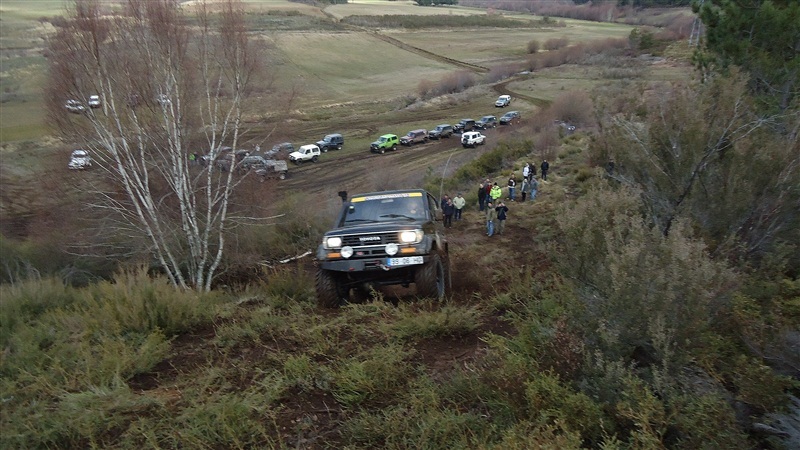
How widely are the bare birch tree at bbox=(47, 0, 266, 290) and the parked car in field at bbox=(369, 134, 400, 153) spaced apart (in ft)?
85.0

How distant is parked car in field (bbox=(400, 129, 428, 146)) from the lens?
41.7 metres

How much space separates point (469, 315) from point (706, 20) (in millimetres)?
9440

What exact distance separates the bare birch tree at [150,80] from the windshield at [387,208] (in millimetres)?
4374

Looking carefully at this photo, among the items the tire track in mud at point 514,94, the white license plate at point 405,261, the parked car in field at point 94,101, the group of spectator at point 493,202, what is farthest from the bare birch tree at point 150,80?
the tire track in mud at point 514,94

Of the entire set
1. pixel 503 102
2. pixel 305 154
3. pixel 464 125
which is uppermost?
pixel 503 102

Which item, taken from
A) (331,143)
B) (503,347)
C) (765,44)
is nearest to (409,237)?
(503,347)

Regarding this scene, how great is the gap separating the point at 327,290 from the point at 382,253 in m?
1.08

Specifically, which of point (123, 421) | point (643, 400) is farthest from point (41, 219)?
point (643, 400)

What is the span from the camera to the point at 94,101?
11133 millimetres

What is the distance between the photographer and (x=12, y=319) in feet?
21.3

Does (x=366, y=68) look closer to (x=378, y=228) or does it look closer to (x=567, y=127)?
(x=567, y=127)

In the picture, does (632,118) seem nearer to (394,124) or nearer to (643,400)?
(643,400)

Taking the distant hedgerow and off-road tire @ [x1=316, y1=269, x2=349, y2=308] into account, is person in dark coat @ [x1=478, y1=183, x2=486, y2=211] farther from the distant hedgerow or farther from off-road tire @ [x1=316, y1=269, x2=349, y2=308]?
the distant hedgerow

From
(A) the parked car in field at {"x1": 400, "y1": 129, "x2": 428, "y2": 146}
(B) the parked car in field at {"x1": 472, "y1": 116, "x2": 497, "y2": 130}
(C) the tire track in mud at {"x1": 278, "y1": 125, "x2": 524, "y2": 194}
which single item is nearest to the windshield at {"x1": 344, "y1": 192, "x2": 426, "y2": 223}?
(C) the tire track in mud at {"x1": 278, "y1": 125, "x2": 524, "y2": 194}
